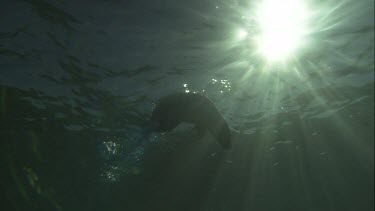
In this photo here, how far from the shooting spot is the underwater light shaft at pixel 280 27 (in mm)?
9016

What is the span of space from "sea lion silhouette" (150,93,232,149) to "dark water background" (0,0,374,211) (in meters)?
2.87

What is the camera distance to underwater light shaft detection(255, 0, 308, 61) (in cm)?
902

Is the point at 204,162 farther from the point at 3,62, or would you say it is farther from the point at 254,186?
the point at 3,62

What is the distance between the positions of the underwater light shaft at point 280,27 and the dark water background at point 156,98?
1.64 ft

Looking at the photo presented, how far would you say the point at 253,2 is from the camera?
8.60 m

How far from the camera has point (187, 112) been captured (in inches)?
305

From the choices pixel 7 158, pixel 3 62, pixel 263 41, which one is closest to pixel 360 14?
pixel 263 41

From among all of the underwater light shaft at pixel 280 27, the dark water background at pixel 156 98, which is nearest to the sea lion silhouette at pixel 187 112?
the dark water background at pixel 156 98

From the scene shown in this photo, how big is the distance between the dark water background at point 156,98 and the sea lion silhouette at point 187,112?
9.42 feet

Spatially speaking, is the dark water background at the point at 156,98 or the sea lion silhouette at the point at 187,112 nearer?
the sea lion silhouette at the point at 187,112

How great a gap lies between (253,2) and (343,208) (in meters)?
44.3

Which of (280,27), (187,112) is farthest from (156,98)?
(280,27)

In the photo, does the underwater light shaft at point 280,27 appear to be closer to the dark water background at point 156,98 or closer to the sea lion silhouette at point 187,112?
the dark water background at point 156,98

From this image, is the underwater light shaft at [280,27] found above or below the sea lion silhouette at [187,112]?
above
